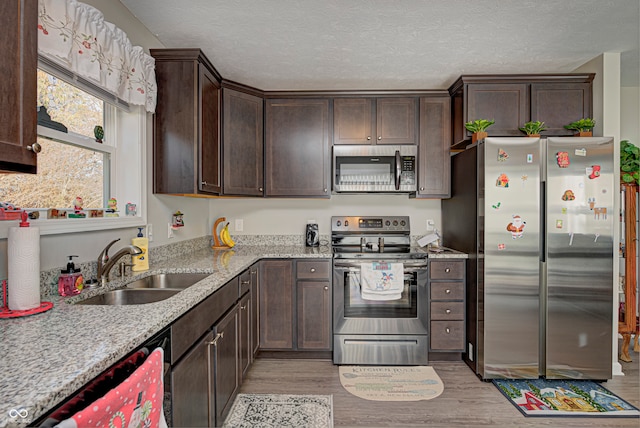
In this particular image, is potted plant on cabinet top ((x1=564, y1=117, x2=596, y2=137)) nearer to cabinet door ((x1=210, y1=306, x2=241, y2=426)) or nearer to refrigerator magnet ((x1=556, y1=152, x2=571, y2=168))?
refrigerator magnet ((x1=556, y1=152, x2=571, y2=168))

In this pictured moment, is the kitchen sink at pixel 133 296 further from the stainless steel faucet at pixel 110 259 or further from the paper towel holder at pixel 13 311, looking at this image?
the paper towel holder at pixel 13 311

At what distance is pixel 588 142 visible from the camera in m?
2.41

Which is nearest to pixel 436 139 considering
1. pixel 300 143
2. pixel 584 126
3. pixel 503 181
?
pixel 503 181

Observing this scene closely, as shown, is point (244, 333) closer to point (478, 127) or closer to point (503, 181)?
point (503, 181)

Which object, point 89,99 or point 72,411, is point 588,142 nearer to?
point 72,411

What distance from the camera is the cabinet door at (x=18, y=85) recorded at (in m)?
0.92

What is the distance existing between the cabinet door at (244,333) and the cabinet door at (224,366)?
0.09m

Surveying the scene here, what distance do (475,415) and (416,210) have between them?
1.85 metres

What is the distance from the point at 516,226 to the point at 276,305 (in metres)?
1.99

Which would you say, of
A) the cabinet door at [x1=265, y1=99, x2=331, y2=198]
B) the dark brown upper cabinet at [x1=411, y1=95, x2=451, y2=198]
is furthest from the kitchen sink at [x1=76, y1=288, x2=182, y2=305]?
the dark brown upper cabinet at [x1=411, y1=95, x2=451, y2=198]

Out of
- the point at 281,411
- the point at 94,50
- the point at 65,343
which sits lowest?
the point at 281,411

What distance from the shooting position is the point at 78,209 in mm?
1735

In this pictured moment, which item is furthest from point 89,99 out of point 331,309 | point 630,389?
point 630,389

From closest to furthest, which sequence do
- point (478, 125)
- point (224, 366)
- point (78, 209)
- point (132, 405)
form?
point (132, 405) < point (78, 209) < point (224, 366) < point (478, 125)
